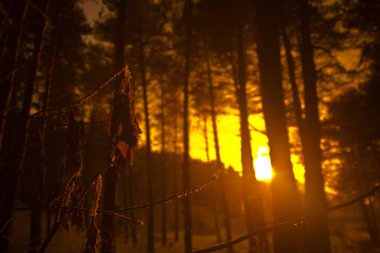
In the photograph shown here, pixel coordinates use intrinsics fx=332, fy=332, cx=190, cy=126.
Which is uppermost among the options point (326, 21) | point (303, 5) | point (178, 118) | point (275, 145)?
point (178, 118)

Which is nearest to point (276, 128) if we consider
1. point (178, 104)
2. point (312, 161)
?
point (312, 161)

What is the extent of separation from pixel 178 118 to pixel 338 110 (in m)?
12.4

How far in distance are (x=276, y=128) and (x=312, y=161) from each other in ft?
7.92

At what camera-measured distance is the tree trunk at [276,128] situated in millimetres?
6707

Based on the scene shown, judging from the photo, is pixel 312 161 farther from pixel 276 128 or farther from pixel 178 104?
pixel 178 104

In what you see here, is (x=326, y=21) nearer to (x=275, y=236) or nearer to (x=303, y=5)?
(x=303, y=5)

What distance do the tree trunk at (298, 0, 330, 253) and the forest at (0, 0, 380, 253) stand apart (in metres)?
0.03

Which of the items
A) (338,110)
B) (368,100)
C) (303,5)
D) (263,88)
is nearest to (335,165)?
(338,110)

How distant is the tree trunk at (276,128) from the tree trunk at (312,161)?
1030 mm

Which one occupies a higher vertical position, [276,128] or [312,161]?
[276,128]

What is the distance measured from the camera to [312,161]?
8.70 metres

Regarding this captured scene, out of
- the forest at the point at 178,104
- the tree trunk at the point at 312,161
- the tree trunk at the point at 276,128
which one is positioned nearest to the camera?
the forest at the point at 178,104

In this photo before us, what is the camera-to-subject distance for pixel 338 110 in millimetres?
23922

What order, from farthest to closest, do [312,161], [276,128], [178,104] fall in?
[178,104] → [312,161] → [276,128]
